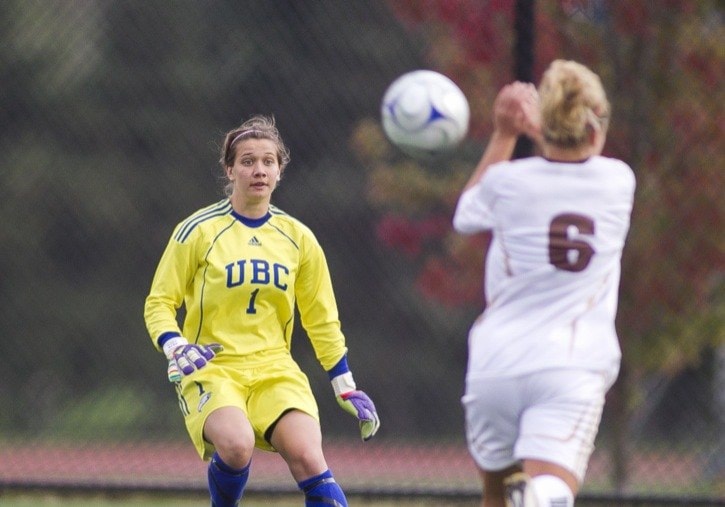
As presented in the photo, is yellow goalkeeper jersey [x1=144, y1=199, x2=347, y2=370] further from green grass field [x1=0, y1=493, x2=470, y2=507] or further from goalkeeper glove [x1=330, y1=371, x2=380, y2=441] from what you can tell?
green grass field [x1=0, y1=493, x2=470, y2=507]

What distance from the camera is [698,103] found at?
23.4 feet

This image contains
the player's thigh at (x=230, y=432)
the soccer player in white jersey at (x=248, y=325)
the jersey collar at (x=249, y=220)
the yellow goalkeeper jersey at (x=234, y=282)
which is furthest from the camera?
the jersey collar at (x=249, y=220)

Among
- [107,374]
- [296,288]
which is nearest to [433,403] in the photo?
[107,374]

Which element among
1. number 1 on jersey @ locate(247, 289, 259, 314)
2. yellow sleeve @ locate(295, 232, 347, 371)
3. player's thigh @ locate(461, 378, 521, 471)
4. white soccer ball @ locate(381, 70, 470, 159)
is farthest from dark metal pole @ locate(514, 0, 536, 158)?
player's thigh @ locate(461, 378, 521, 471)

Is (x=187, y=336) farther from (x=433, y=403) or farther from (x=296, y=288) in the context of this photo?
(x=433, y=403)

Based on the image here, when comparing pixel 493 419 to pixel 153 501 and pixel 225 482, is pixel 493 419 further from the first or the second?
pixel 153 501

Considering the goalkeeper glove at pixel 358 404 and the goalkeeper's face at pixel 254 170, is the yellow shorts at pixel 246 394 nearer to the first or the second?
the goalkeeper glove at pixel 358 404

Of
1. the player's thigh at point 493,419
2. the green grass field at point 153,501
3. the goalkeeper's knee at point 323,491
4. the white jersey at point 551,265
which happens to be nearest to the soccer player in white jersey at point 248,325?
the goalkeeper's knee at point 323,491

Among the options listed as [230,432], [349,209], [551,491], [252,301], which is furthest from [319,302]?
[349,209]

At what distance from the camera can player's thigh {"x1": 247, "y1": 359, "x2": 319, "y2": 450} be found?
15.5 feet

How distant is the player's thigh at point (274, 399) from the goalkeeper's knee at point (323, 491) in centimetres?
23

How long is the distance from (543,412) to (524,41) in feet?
10.2

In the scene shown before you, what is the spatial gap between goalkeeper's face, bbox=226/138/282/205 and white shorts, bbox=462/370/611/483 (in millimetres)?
1363

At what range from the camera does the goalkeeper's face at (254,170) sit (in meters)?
4.83
